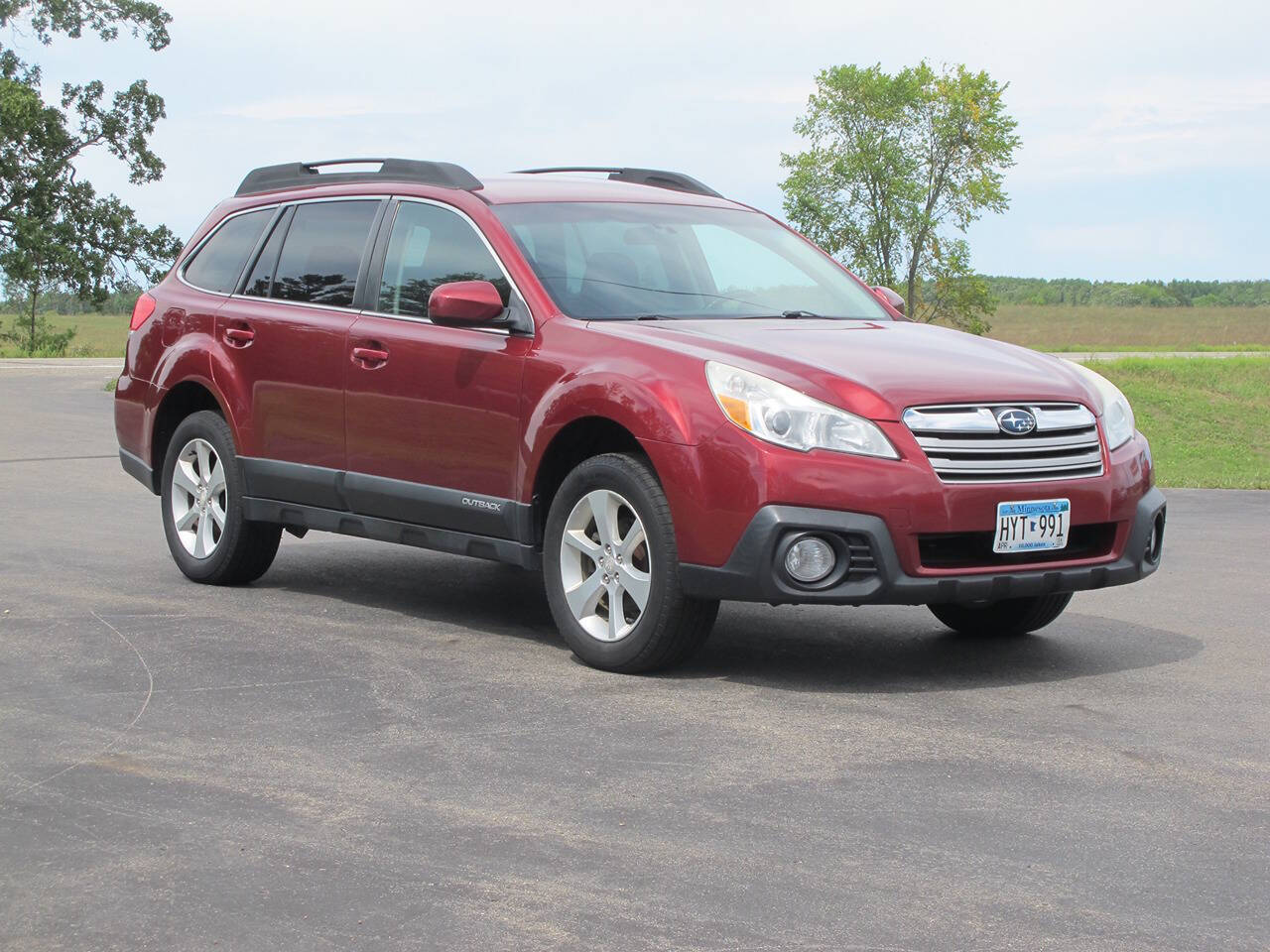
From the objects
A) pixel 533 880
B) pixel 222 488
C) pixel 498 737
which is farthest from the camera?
pixel 222 488

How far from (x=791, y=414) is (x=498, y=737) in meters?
1.53

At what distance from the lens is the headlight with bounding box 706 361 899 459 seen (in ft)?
20.5

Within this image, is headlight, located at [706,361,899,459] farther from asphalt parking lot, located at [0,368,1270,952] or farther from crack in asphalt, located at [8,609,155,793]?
crack in asphalt, located at [8,609,155,793]

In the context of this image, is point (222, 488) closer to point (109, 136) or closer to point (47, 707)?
point (47, 707)

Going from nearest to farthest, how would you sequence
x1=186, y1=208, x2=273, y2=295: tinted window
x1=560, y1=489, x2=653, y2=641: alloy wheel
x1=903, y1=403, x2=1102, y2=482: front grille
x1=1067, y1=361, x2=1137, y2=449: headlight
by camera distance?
1. x1=903, y1=403, x2=1102, y2=482: front grille
2. x1=560, y1=489, x2=653, y2=641: alloy wheel
3. x1=1067, y1=361, x2=1137, y2=449: headlight
4. x1=186, y1=208, x2=273, y2=295: tinted window

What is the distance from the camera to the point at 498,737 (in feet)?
18.7

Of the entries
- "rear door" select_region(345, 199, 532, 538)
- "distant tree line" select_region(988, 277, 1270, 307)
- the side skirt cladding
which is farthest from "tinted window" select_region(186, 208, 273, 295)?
"distant tree line" select_region(988, 277, 1270, 307)

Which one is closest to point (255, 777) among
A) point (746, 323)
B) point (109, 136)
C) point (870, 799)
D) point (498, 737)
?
point (498, 737)

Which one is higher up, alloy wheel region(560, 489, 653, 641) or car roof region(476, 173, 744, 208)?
car roof region(476, 173, 744, 208)

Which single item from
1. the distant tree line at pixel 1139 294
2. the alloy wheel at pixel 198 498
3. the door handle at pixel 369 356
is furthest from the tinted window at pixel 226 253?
the distant tree line at pixel 1139 294

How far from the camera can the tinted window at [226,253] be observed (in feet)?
29.4

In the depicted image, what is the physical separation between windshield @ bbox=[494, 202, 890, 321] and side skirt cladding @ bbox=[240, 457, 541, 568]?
35.1 inches

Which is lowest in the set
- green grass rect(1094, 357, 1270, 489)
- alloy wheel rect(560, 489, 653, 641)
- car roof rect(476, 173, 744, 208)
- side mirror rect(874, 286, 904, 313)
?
green grass rect(1094, 357, 1270, 489)

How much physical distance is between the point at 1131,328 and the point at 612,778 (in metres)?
87.5
